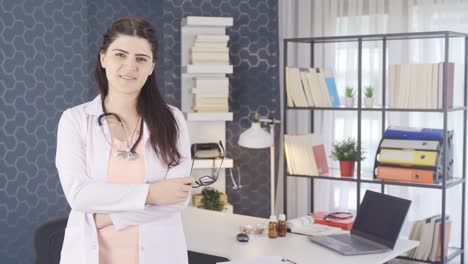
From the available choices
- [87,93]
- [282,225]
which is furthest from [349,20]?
[282,225]

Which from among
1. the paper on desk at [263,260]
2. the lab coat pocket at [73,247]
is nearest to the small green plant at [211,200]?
the paper on desk at [263,260]

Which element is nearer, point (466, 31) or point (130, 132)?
point (130, 132)

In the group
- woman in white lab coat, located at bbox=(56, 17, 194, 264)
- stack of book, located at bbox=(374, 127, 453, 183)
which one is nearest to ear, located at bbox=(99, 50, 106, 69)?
woman in white lab coat, located at bbox=(56, 17, 194, 264)

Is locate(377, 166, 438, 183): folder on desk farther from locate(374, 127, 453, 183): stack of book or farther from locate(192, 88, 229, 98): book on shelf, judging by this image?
locate(192, 88, 229, 98): book on shelf

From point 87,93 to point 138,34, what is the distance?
357 cm

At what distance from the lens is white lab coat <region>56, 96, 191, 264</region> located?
6.07ft

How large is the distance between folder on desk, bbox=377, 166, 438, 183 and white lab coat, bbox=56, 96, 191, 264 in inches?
118

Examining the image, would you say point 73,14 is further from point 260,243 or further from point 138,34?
point 138,34

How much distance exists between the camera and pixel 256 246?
3389mm

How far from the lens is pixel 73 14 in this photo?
532 cm

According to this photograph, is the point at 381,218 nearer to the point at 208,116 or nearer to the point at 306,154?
the point at 306,154

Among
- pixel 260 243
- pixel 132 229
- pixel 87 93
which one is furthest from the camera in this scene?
pixel 87 93

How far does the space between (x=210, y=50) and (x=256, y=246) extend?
7.52 ft

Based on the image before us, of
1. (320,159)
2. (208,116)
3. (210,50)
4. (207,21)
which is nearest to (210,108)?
(208,116)
